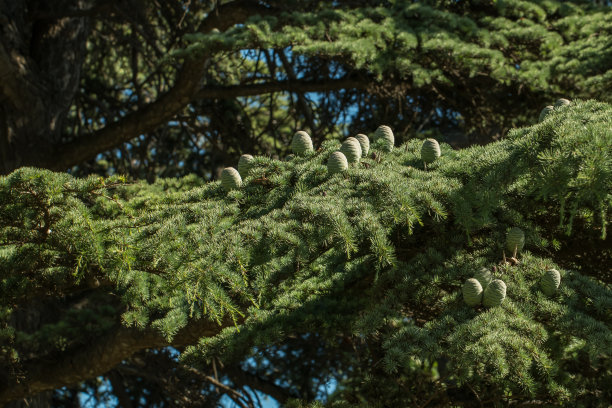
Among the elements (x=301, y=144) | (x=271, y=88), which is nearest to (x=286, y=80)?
(x=271, y=88)

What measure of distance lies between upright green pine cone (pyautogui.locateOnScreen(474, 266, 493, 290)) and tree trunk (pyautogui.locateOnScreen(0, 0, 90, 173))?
16.8 ft

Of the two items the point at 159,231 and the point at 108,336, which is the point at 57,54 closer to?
the point at 108,336

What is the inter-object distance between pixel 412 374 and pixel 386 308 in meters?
1.18

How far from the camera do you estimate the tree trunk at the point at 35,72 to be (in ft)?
21.4

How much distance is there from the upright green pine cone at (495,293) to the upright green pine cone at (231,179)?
4.49 feet

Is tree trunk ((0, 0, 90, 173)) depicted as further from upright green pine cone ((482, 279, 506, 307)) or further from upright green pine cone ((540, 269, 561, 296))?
upright green pine cone ((540, 269, 561, 296))

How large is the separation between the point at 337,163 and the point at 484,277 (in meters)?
0.88

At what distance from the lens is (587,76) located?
5.20m

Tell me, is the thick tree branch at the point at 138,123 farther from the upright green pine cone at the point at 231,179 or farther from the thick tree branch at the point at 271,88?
the upright green pine cone at the point at 231,179

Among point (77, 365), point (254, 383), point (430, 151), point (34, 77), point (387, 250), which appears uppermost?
point (34, 77)

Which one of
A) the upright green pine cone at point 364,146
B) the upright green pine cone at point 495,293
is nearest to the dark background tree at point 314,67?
the upright green pine cone at point 364,146

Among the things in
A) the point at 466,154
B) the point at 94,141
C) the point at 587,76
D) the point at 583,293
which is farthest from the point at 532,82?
the point at 94,141

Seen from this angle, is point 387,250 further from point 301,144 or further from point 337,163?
point 301,144

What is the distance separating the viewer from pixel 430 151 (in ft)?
10.8
